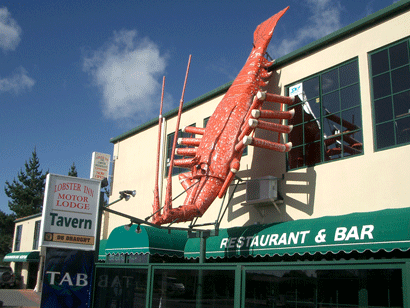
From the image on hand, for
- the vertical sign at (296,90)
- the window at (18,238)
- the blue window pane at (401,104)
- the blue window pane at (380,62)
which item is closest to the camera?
the blue window pane at (401,104)

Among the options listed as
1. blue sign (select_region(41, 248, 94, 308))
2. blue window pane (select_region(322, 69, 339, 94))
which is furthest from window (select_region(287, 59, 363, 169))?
blue sign (select_region(41, 248, 94, 308))

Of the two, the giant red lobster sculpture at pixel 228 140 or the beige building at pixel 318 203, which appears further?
the giant red lobster sculpture at pixel 228 140

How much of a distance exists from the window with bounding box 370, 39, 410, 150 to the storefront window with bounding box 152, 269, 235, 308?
5.96 meters

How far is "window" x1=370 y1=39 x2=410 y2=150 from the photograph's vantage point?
945 cm

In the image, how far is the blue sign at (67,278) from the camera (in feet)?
22.4

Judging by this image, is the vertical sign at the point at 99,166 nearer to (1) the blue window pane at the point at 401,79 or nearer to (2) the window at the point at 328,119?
(2) the window at the point at 328,119

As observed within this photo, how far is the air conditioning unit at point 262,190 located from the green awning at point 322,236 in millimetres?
880

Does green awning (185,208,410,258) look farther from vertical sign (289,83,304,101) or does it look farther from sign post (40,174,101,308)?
sign post (40,174,101,308)

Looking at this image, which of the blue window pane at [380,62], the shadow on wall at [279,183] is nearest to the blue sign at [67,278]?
the shadow on wall at [279,183]

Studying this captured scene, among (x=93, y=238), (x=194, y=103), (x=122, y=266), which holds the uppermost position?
(x=194, y=103)

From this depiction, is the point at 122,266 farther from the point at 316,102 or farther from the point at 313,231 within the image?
the point at 316,102

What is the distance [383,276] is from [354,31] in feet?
27.8

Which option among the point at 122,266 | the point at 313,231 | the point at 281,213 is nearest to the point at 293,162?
the point at 281,213

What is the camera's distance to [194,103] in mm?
16172
